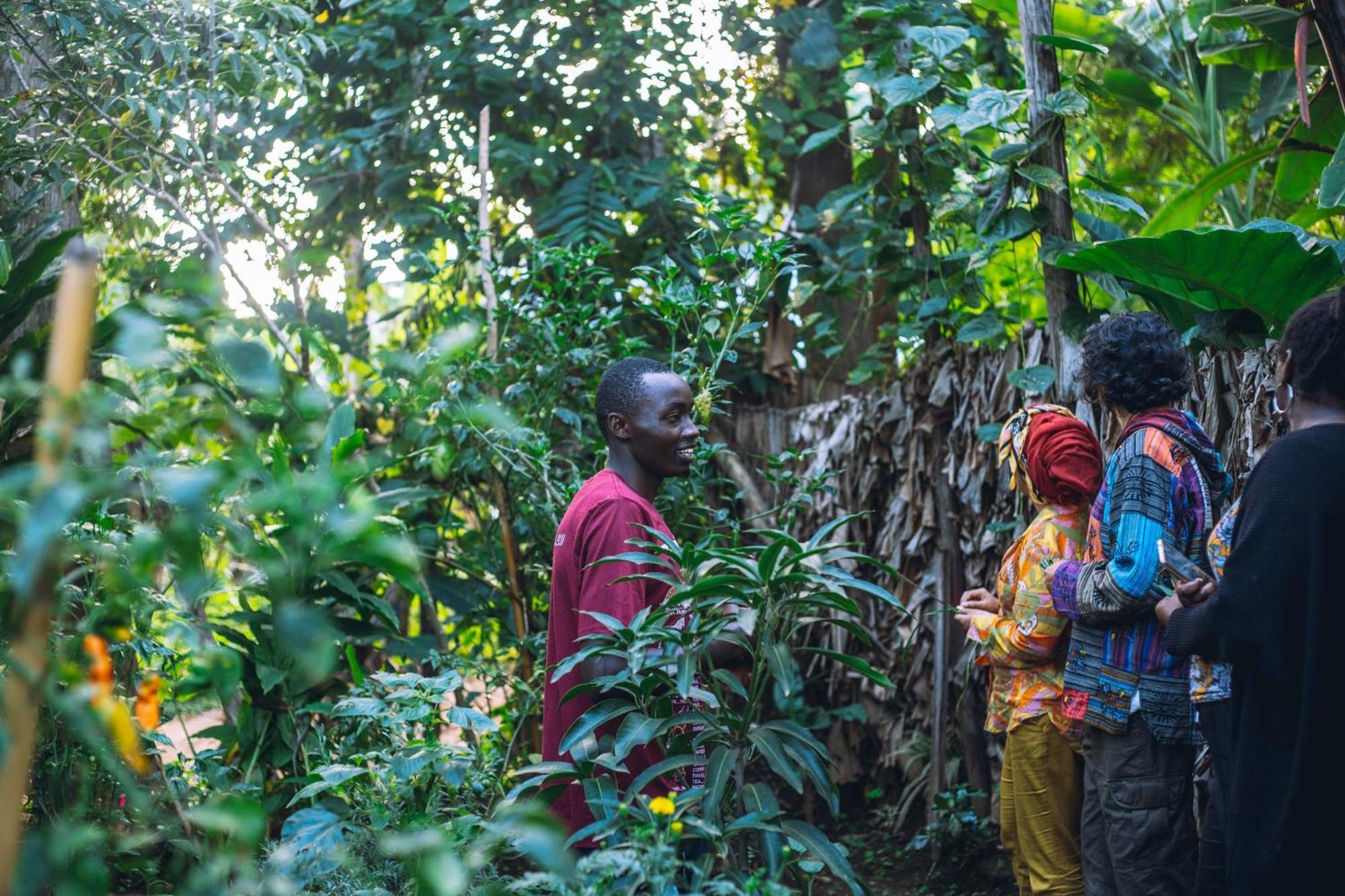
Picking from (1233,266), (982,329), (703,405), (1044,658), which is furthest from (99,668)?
(982,329)

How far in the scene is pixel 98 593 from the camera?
3.20m

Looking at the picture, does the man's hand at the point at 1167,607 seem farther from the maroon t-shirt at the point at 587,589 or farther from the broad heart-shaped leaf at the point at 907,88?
the broad heart-shaped leaf at the point at 907,88

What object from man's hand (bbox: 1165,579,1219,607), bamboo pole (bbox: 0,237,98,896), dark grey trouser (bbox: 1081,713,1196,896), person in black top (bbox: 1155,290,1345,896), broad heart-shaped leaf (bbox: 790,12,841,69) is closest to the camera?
bamboo pole (bbox: 0,237,98,896)

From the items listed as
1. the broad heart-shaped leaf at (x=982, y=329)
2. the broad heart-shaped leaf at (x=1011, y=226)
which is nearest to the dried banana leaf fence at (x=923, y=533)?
the broad heart-shaped leaf at (x=982, y=329)

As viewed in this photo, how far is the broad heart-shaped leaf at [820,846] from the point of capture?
2.28m

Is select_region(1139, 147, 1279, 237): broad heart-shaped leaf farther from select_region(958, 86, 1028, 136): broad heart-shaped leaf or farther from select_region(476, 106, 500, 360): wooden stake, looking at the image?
select_region(476, 106, 500, 360): wooden stake

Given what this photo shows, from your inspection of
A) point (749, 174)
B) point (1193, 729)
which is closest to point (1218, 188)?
point (1193, 729)

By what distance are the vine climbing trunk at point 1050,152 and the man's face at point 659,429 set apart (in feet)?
5.15

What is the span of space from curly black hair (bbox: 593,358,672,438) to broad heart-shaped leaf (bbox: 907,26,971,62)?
77.3 inches

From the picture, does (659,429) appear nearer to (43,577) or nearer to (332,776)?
(332,776)

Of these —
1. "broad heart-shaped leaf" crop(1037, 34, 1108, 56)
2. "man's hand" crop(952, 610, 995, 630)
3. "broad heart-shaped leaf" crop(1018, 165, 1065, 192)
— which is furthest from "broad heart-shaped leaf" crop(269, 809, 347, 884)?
"broad heart-shaped leaf" crop(1037, 34, 1108, 56)

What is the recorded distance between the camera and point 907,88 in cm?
438

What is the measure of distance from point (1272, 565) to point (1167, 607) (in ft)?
1.20

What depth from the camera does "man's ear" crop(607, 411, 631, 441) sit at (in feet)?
10.4
